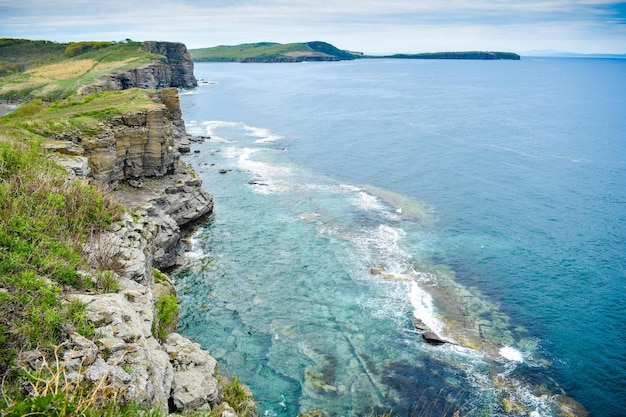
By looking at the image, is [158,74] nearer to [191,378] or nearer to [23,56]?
[23,56]

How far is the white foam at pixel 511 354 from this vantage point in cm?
3140

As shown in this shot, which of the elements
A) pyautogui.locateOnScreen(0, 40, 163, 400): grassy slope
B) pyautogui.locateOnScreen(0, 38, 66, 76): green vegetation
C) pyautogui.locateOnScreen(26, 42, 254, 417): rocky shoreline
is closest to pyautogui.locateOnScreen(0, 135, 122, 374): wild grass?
pyautogui.locateOnScreen(0, 40, 163, 400): grassy slope

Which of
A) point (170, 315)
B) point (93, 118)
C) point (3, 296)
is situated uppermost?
point (93, 118)

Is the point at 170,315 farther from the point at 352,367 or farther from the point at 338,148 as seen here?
the point at 338,148

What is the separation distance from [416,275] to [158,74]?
463ft

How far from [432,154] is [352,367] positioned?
62.0 metres

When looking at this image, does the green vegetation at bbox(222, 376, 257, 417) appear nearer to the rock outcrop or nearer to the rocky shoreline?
the rocky shoreline

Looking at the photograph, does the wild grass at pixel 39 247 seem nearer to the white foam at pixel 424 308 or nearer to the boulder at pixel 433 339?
the boulder at pixel 433 339

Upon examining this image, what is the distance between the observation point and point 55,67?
14400 centimetres

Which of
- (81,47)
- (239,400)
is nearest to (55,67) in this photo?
(81,47)

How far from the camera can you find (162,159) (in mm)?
51406

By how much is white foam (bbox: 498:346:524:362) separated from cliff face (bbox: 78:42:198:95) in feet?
310

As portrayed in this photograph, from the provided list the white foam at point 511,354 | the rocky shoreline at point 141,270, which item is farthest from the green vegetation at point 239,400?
the white foam at point 511,354

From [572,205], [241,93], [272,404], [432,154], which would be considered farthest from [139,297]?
[241,93]
